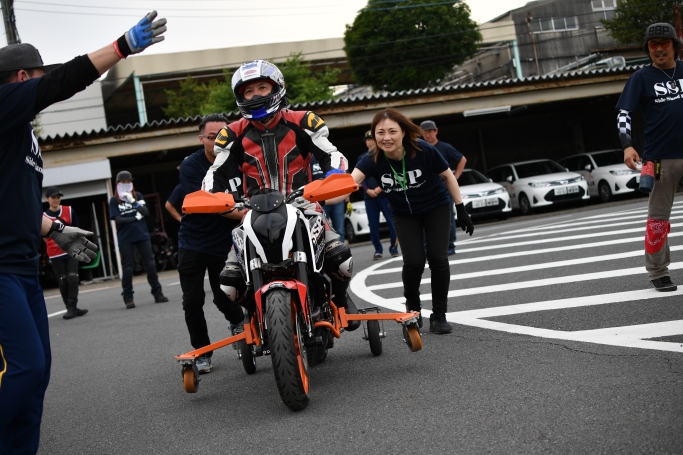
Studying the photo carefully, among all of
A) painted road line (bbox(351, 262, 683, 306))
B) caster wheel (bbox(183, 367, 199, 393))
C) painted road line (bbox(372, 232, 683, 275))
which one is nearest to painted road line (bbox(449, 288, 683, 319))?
painted road line (bbox(351, 262, 683, 306))

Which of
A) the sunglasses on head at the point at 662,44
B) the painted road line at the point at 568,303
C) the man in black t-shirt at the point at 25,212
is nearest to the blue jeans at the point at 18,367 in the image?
the man in black t-shirt at the point at 25,212

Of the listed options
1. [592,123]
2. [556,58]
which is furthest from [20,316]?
[556,58]

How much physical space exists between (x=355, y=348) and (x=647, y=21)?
41.3 meters

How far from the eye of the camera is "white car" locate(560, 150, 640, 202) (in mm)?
23062

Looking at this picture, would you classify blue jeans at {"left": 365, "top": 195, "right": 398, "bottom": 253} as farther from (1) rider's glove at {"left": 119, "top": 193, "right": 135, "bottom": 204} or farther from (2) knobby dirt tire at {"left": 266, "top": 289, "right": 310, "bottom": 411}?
(2) knobby dirt tire at {"left": 266, "top": 289, "right": 310, "bottom": 411}

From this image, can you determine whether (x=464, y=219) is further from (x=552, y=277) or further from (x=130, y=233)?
(x=130, y=233)

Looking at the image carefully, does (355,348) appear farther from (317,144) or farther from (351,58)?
(351,58)

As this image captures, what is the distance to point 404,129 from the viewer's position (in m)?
6.60

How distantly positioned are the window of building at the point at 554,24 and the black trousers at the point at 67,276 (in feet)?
183

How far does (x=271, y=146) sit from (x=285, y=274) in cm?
103

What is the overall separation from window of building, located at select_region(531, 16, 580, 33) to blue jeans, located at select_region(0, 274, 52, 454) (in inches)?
2490

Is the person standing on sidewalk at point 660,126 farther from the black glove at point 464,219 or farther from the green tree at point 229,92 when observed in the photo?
the green tree at point 229,92

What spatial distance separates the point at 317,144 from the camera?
5.54 meters

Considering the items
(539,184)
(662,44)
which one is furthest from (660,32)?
(539,184)
